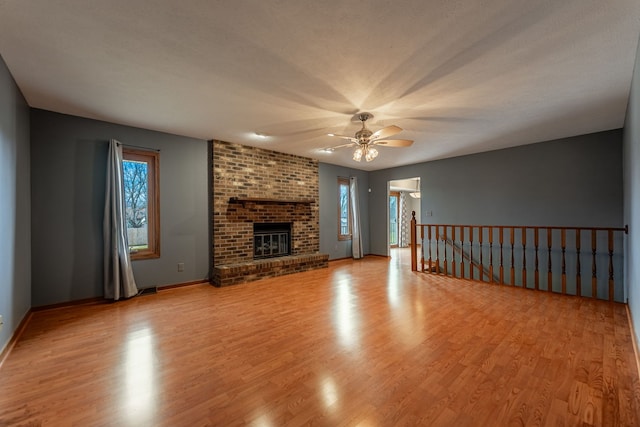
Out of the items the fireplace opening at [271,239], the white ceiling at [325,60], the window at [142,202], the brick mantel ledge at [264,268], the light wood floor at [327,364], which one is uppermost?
the white ceiling at [325,60]

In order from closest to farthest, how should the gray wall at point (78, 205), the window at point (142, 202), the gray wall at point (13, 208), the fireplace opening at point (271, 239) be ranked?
the gray wall at point (13, 208), the gray wall at point (78, 205), the window at point (142, 202), the fireplace opening at point (271, 239)

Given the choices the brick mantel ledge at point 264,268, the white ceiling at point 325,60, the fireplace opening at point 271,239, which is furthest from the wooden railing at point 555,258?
the fireplace opening at point 271,239

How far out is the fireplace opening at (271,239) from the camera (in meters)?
5.21

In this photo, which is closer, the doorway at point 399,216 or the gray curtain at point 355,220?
the gray curtain at point 355,220

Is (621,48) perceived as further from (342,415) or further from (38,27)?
(38,27)

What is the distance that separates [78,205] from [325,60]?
3.64 m

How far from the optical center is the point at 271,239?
543cm

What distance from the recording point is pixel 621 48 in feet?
6.59

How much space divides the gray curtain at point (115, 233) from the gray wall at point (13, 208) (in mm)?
708

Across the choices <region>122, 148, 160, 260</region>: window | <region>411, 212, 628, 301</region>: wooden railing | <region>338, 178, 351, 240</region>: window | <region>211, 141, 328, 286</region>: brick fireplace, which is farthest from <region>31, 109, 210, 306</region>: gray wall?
<region>411, 212, 628, 301</region>: wooden railing

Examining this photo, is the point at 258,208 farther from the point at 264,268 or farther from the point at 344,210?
the point at 344,210

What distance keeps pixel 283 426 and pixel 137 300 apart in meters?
3.16

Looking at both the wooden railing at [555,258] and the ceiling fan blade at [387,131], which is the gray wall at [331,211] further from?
the ceiling fan blade at [387,131]

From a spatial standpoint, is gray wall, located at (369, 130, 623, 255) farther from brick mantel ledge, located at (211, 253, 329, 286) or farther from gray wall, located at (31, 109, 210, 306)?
gray wall, located at (31, 109, 210, 306)
